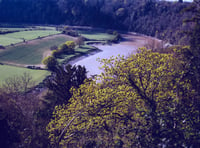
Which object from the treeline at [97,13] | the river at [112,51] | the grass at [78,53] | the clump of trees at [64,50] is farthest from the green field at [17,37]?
the treeline at [97,13]

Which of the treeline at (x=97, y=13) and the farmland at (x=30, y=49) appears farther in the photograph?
the treeline at (x=97, y=13)

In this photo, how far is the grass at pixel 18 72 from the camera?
47.0m

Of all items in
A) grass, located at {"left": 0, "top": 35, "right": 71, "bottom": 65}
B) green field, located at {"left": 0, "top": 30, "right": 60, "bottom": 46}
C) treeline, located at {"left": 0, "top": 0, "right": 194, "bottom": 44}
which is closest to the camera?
grass, located at {"left": 0, "top": 35, "right": 71, "bottom": 65}

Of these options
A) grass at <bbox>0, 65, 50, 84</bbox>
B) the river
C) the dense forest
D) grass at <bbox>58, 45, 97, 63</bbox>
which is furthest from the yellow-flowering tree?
grass at <bbox>58, 45, 97, 63</bbox>

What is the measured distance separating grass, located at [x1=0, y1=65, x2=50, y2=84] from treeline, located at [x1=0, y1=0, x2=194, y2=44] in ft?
202

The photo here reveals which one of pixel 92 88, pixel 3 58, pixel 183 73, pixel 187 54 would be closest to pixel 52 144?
pixel 92 88

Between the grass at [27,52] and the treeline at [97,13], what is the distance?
43.0 meters

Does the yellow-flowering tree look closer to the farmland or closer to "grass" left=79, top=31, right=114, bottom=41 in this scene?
the farmland

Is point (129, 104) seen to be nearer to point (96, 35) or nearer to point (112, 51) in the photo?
point (112, 51)

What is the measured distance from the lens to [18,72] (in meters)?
50.3

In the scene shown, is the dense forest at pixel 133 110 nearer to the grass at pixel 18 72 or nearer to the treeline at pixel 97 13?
the grass at pixel 18 72

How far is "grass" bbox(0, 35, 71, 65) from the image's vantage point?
60.0 m

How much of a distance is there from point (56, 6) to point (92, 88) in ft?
404

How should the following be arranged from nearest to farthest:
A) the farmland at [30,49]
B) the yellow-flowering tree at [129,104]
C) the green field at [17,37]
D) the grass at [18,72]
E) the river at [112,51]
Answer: the yellow-flowering tree at [129,104], the grass at [18,72], the farmland at [30,49], the river at [112,51], the green field at [17,37]
